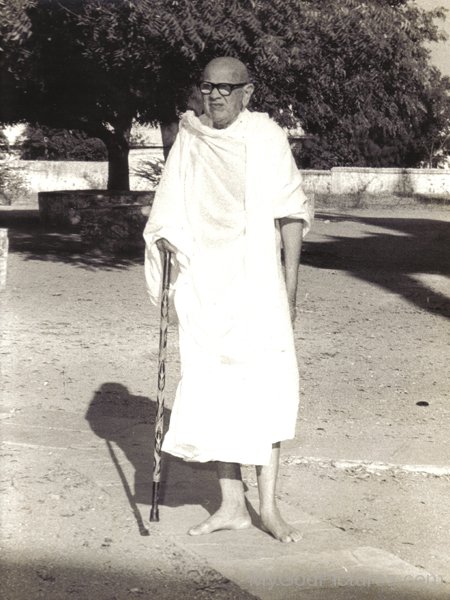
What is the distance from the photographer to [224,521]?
4.70m

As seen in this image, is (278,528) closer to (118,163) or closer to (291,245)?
(291,245)

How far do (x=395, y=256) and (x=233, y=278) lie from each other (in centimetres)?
1425

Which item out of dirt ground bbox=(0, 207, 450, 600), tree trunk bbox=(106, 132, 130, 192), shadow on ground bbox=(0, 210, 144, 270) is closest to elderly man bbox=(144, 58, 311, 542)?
dirt ground bbox=(0, 207, 450, 600)

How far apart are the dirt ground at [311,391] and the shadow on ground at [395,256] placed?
0.09m

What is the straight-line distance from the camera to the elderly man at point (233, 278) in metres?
4.54

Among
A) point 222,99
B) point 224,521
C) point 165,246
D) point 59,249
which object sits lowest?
point 59,249

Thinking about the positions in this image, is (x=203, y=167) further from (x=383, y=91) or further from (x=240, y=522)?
(x=383, y=91)

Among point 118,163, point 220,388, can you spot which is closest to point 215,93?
point 220,388

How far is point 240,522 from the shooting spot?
4.74 m

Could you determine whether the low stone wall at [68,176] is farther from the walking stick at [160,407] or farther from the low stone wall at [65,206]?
the walking stick at [160,407]

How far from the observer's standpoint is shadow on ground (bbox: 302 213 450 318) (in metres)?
14.0

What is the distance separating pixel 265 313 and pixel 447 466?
6.19ft

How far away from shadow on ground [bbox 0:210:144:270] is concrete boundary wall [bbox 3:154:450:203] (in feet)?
42.5

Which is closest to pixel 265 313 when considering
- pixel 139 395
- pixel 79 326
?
pixel 139 395
